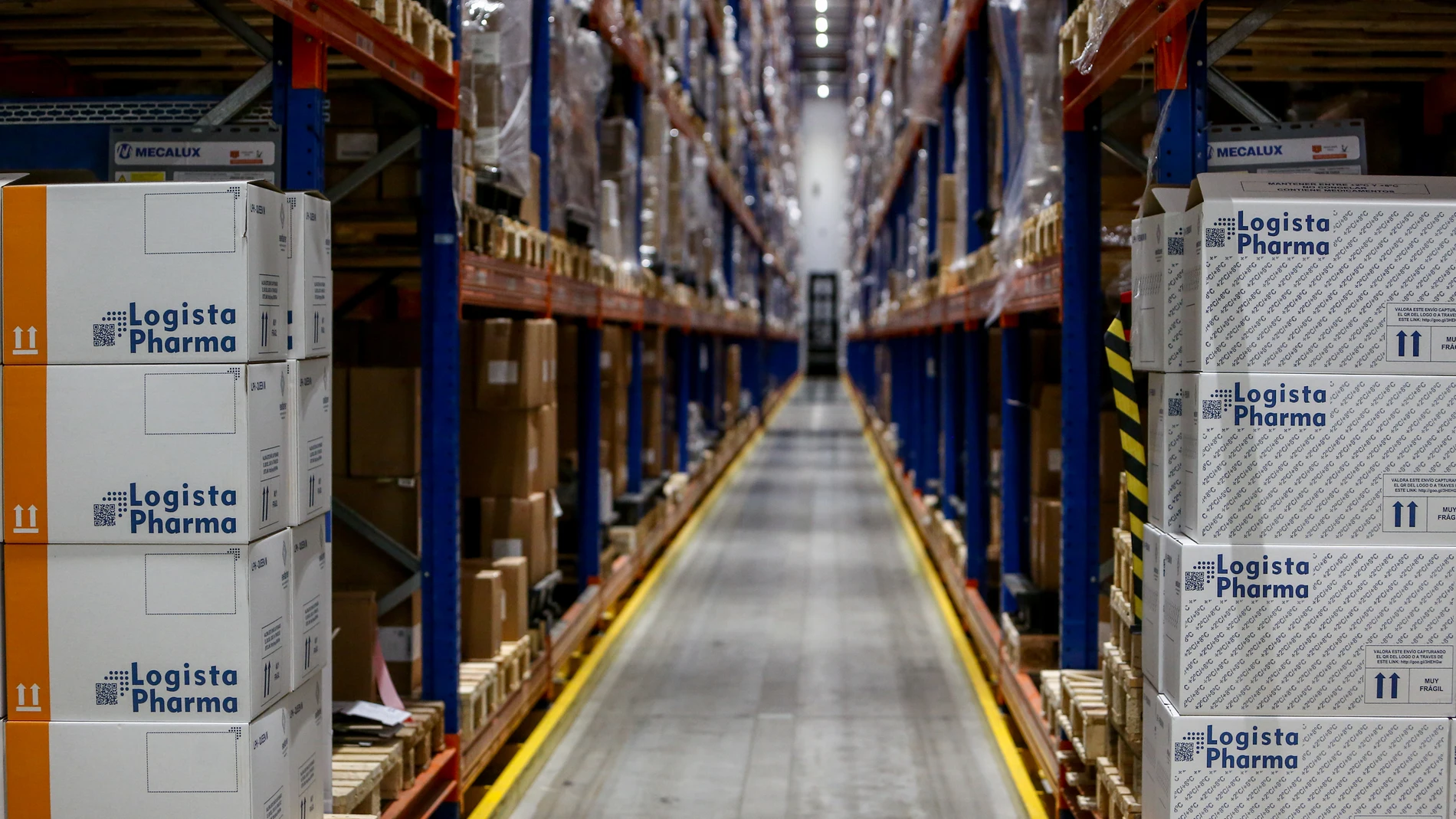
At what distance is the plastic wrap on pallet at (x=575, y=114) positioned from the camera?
20.6 feet

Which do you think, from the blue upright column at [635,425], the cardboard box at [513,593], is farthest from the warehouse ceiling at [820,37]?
the cardboard box at [513,593]

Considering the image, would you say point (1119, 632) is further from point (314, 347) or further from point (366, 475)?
point (366, 475)

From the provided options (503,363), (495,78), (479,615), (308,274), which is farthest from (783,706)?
(308,274)

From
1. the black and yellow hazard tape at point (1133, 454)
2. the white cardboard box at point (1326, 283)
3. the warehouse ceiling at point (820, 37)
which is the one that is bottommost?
the black and yellow hazard tape at point (1133, 454)

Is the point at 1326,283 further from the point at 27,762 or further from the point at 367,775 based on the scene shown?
the point at 27,762

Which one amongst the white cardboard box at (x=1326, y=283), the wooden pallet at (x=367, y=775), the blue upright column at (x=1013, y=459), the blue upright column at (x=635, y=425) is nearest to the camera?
the white cardboard box at (x=1326, y=283)

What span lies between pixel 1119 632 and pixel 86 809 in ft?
8.29

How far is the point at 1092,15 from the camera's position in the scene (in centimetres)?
386

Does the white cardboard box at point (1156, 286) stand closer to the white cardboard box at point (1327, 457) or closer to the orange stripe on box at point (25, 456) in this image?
the white cardboard box at point (1327, 457)

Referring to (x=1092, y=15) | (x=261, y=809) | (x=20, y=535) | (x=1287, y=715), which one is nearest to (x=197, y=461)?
(x=20, y=535)

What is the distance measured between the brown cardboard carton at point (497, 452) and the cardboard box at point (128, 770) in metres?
2.90

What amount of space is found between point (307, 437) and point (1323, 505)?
220cm

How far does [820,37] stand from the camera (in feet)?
105

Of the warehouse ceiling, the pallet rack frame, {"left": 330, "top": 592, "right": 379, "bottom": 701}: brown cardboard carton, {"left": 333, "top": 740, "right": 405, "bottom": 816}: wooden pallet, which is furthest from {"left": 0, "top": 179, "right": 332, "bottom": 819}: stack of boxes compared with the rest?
the warehouse ceiling
